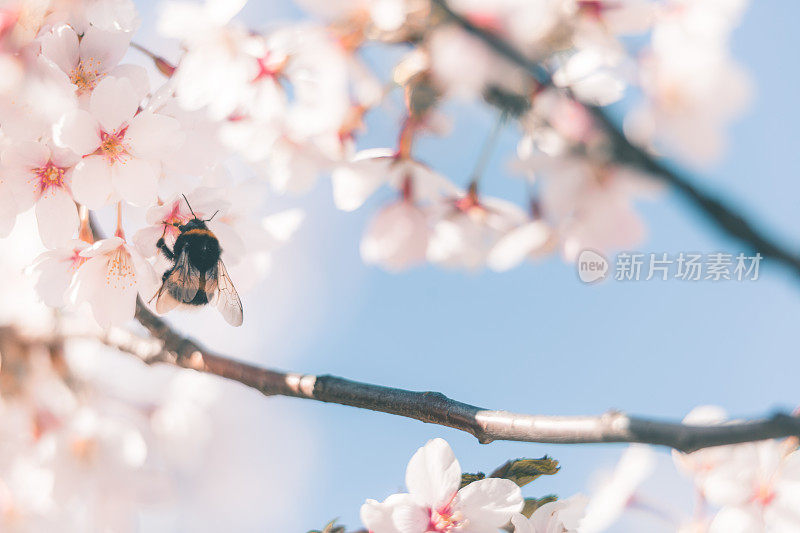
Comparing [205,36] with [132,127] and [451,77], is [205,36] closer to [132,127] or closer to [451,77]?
[132,127]

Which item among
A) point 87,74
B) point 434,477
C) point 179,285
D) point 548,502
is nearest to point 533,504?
point 548,502

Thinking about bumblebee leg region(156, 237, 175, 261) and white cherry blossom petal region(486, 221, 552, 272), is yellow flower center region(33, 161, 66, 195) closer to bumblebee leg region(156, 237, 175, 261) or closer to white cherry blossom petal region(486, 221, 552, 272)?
bumblebee leg region(156, 237, 175, 261)

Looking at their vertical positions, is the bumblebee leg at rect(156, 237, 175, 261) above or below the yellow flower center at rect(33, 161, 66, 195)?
below

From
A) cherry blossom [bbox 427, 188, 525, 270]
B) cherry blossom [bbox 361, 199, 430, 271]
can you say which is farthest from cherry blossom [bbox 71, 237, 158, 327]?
cherry blossom [bbox 427, 188, 525, 270]

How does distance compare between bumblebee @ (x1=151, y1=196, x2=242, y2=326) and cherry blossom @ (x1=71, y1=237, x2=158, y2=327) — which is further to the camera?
bumblebee @ (x1=151, y1=196, x2=242, y2=326)

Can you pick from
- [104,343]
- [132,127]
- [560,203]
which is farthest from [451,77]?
[104,343]

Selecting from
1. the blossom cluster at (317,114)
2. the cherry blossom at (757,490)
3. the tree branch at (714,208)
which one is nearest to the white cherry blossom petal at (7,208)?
the blossom cluster at (317,114)
